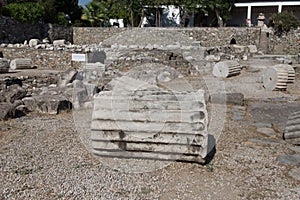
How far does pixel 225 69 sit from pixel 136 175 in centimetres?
920

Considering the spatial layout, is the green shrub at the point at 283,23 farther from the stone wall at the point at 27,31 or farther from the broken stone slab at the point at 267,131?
the broken stone slab at the point at 267,131

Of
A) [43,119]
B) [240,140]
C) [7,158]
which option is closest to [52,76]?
[43,119]

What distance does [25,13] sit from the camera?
23.0 m

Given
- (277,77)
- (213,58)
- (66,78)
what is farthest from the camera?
(213,58)

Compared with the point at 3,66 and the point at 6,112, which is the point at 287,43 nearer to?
the point at 3,66

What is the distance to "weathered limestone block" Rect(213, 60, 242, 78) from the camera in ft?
41.2

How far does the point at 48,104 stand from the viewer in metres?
7.54

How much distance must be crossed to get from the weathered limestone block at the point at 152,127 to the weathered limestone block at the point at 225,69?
8.44 metres

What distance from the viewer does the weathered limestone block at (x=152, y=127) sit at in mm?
4277

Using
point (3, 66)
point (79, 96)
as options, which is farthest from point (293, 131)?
point (3, 66)

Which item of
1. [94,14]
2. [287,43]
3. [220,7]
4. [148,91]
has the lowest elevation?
[148,91]

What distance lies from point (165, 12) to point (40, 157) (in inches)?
1020

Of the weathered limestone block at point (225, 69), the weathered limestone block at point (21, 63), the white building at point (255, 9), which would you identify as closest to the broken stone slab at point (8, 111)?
the weathered limestone block at point (225, 69)

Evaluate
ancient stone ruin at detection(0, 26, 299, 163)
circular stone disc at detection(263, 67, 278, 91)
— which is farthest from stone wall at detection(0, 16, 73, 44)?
circular stone disc at detection(263, 67, 278, 91)
